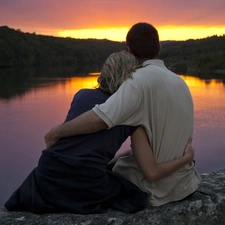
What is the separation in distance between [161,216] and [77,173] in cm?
38

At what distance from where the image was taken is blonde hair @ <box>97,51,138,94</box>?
1.52 metres

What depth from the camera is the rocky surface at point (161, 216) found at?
1512 millimetres

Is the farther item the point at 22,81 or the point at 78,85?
the point at 22,81

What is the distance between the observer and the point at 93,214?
157 cm

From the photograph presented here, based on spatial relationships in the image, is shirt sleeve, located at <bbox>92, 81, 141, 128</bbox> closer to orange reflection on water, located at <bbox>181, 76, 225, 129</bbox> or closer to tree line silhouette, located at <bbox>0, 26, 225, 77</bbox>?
orange reflection on water, located at <bbox>181, 76, 225, 129</bbox>

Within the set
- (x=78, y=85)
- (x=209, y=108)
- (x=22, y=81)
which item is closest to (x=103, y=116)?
(x=209, y=108)

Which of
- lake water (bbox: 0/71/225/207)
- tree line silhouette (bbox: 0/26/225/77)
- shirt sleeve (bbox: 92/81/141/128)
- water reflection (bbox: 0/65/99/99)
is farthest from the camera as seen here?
tree line silhouette (bbox: 0/26/225/77)

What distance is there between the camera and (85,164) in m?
1.52

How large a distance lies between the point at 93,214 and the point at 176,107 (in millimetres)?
538

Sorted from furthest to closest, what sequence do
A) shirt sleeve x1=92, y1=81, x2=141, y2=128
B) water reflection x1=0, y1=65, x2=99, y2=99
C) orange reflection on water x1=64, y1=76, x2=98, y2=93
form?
orange reflection on water x1=64, y1=76, x2=98, y2=93, water reflection x1=0, y1=65, x2=99, y2=99, shirt sleeve x1=92, y1=81, x2=141, y2=128

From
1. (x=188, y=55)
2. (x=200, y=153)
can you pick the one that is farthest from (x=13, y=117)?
(x=188, y=55)

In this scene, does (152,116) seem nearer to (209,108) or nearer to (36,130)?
(36,130)

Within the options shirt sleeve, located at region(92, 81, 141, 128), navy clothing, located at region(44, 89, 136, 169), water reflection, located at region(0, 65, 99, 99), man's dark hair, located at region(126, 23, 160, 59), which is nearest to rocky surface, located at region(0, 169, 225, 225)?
navy clothing, located at region(44, 89, 136, 169)

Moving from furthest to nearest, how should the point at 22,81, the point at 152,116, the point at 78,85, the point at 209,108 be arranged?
the point at 22,81, the point at 78,85, the point at 209,108, the point at 152,116
